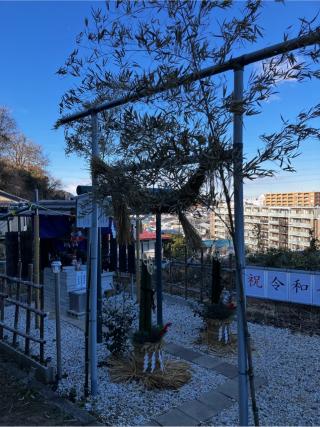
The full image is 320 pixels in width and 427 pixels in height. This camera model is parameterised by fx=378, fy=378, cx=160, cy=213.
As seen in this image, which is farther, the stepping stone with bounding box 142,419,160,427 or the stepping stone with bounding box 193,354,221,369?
the stepping stone with bounding box 193,354,221,369

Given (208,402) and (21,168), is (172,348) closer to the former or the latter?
(208,402)

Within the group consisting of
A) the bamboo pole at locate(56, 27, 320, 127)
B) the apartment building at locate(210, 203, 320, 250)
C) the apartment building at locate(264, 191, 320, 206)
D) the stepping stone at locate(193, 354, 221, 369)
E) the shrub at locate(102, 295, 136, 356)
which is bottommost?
the stepping stone at locate(193, 354, 221, 369)

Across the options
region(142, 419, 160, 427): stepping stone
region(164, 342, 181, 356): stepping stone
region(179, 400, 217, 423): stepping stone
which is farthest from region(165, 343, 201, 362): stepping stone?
region(142, 419, 160, 427): stepping stone

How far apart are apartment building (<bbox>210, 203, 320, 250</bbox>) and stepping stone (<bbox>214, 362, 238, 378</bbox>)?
417 centimetres

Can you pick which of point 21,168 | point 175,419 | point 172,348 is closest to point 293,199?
point 172,348

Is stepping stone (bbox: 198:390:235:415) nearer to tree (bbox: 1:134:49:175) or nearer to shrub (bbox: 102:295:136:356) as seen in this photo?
shrub (bbox: 102:295:136:356)

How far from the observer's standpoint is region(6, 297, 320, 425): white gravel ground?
3.21 m

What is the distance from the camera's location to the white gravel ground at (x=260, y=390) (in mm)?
3215

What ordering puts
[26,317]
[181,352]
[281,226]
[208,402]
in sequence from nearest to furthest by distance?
[208,402], [181,352], [26,317], [281,226]

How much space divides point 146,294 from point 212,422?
4.37 ft

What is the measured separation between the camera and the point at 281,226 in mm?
8789

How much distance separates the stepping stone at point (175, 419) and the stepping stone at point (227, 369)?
96 cm

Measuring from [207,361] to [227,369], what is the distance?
30cm

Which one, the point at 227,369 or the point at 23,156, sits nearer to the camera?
the point at 227,369
